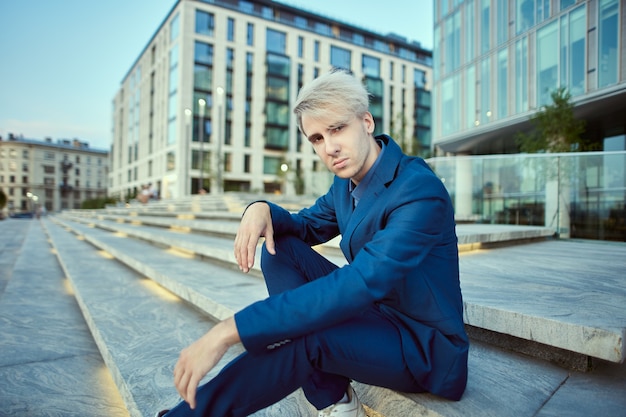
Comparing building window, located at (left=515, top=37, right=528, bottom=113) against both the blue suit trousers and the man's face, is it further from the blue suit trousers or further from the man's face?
the blue suit trousers

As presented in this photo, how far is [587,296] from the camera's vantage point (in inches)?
75.2

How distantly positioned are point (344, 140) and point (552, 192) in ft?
21.3

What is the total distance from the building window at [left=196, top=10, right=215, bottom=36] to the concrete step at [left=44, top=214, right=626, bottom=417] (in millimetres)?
33746

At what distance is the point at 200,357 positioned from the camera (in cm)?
101

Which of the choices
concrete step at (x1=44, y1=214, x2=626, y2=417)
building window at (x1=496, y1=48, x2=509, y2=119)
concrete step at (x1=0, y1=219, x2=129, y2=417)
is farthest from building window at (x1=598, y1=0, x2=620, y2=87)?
concrete step at (x1=0, y1=219, x2=129, y2=417)

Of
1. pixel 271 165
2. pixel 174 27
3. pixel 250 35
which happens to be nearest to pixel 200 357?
pixel 271 165

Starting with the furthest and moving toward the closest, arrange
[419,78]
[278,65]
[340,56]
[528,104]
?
1. [419,78]
2. [340,56]
3. [278,65]
4. [528,104]

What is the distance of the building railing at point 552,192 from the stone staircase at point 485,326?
2394 mm

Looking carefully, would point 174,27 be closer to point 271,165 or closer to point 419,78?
point 271,165

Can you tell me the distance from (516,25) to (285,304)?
55.8 ft

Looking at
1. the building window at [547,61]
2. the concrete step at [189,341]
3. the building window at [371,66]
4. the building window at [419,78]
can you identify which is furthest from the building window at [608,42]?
the building window at [419,78]

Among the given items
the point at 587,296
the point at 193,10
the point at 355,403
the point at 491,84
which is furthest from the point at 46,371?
the point at 193,10

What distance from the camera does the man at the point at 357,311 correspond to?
3.30 feet

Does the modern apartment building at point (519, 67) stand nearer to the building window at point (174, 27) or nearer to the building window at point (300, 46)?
the building window at point (300, 46)
